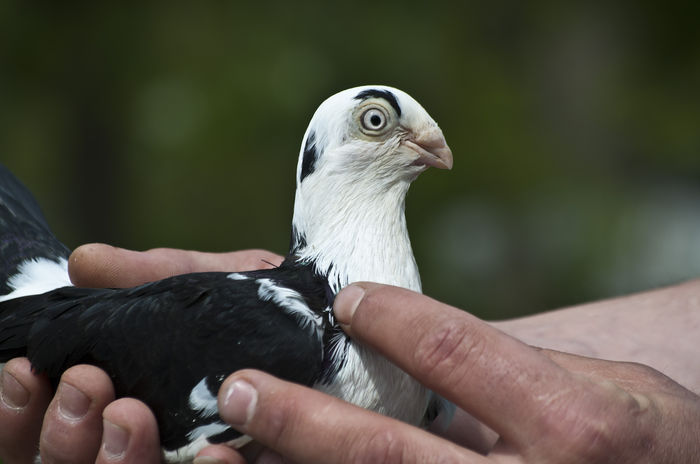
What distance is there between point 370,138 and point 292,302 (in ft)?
2.10

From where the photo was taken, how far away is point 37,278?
9.68ft

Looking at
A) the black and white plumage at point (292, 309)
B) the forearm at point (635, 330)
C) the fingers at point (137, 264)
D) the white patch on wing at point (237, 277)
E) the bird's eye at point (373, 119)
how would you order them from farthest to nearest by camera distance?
the forearm at point (635, 330), the fingers at point (137, 264), the bird's eye at point (373, 119), the white patch on wing at point (237, 277), the black and white plumage at point (292, 309)

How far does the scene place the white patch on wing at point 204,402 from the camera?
2.14 metres

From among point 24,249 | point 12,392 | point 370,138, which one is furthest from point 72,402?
point 370,138

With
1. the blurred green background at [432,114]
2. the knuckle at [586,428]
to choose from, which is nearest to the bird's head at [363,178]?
the knuckle at [586,428]

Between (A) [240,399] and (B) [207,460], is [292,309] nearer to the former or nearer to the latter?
(A) [240,399]

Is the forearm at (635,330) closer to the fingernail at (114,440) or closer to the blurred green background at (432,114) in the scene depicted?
the fingernail at (114,440)

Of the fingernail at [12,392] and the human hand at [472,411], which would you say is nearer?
the human hand at [472,411]

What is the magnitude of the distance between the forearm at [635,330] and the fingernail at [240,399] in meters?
1.75

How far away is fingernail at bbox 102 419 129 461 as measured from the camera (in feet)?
7.04

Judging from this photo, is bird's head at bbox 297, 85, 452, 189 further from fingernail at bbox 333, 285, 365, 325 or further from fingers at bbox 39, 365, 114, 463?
fingers at bbox 39, 365, 114, 463

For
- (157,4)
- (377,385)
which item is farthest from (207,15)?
(377,385)

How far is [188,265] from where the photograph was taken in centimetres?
343

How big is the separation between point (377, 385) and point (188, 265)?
149cm
